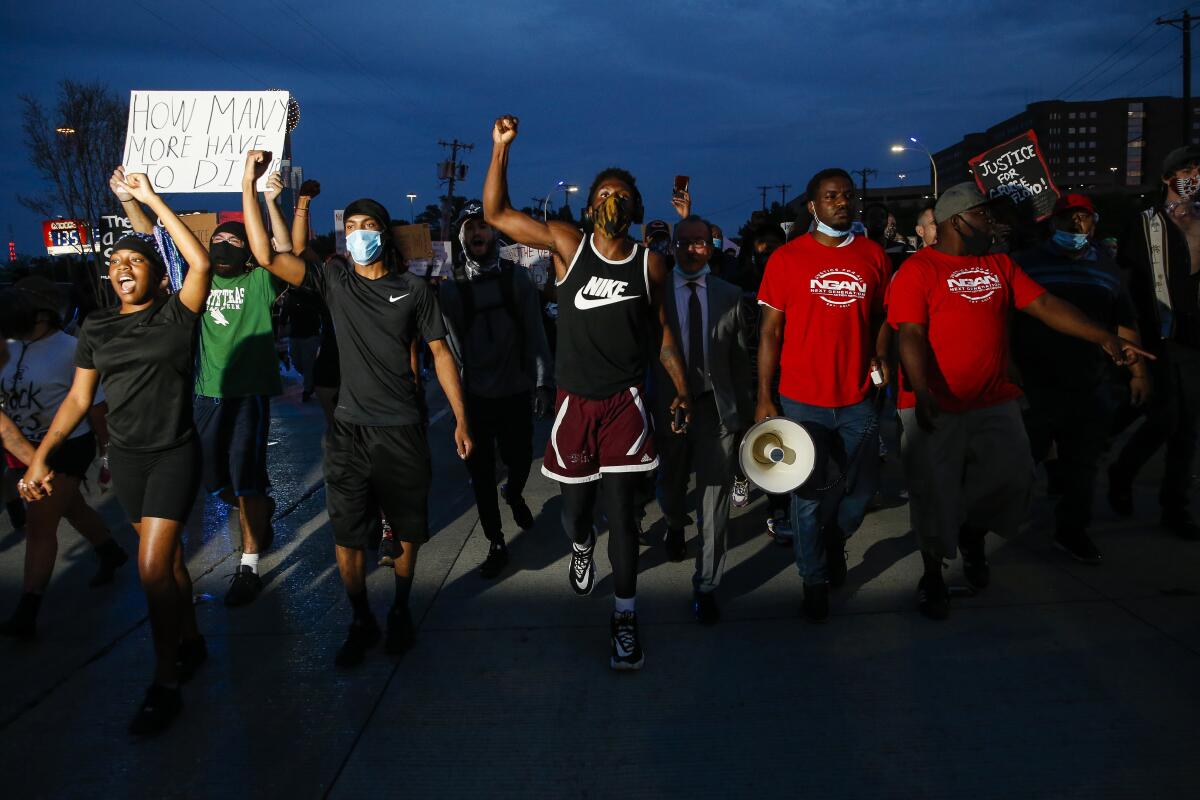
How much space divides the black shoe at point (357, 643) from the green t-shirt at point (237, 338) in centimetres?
165

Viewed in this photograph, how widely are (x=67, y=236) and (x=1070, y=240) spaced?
39.7 metres

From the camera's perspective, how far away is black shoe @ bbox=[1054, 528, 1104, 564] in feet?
16.5

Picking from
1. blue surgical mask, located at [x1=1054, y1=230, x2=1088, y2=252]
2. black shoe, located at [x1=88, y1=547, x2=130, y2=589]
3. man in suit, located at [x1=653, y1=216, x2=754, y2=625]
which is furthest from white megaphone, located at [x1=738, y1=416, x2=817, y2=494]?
black shoe, located at [x1=88, y1=547, x2=130, y2=589]

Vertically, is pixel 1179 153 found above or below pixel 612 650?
above

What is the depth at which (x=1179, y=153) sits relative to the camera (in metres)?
5.37

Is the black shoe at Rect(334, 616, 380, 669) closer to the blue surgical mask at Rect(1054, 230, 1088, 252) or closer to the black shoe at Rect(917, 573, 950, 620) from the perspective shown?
the black shoe at Rect(917, 573, 950, 620)

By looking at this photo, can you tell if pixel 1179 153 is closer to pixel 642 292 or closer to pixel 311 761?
pixel 642 292

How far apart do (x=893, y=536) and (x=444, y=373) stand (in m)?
3.20

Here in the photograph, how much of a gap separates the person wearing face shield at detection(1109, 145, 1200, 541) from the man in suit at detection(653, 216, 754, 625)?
262 centimetres

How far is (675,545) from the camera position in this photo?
5367mm

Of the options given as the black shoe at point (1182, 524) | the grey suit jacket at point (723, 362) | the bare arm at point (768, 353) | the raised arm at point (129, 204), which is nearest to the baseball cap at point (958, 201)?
the bare arm at point (768, 353)

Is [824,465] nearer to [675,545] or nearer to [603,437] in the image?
[603,437]

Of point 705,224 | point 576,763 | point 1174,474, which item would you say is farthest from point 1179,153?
point 576,763

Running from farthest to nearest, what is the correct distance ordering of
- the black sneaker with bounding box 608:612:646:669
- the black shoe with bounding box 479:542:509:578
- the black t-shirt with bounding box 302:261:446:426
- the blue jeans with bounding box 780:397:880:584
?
the black shoe with bounding box 479:542:509:578 < the blue jeans with bounding box 780:397:880:584 < the black t-shirt with bounding box 302:261:446:426 < the black sneaker with bounding box 608:612:646:669
